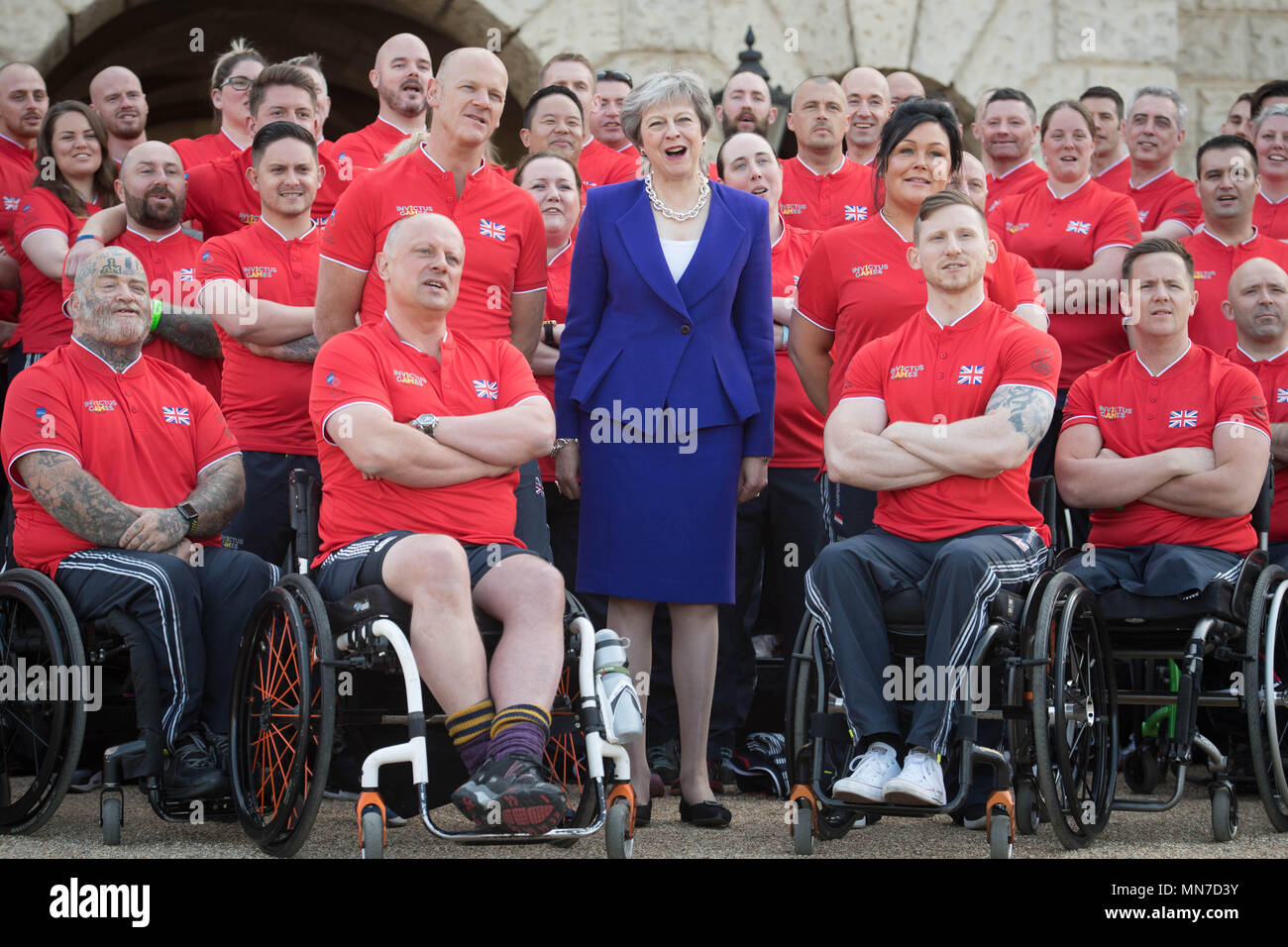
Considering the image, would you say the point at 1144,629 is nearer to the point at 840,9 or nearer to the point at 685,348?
the point at 685,348

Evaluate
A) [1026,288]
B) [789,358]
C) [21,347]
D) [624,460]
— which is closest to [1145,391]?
[1026,288]

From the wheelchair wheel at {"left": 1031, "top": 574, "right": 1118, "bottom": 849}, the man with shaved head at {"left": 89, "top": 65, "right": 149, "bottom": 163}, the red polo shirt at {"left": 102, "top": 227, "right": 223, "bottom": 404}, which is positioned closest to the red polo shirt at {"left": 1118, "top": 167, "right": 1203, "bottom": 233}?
the wheelchair wheel at {"left": 1031, "top": 574, "right": 1118, "bottom": 849}

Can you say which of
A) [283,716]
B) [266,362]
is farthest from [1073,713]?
[266,362]

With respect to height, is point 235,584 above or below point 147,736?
above

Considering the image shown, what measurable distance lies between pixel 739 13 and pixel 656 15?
413 mm

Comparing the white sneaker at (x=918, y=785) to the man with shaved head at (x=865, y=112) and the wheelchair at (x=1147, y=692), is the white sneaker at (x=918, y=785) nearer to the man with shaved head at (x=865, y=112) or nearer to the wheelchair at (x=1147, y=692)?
the wheelchair at (x=1147, y=692)

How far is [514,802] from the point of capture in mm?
3236

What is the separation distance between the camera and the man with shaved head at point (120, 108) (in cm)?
620

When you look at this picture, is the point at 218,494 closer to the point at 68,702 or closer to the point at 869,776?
the point at 68,702

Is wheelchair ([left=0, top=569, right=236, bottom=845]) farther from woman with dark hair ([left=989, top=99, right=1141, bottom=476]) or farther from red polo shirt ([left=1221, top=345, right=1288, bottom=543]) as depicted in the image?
red polo shirt ([left=1221, top=345, right=1288, bottom=543])

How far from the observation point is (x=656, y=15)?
7953 millimetres

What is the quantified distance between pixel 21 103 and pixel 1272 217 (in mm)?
4605

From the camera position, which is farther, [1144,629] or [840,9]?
[840,9]

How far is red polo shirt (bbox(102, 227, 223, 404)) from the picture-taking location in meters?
5.07
